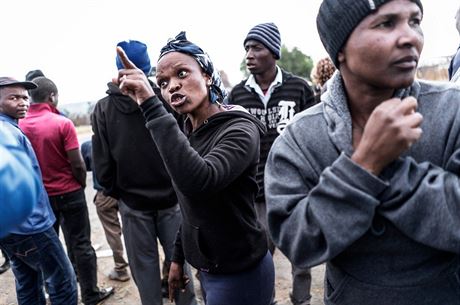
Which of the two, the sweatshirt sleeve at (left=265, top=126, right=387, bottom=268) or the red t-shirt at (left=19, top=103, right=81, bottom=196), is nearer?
the sweatshirt sleeve at (left=265, top=126, right=387, bottom=268)

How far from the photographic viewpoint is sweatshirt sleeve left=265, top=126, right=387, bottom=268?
3.50 feet

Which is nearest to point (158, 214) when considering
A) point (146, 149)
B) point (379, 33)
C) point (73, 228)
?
point (146, 149)

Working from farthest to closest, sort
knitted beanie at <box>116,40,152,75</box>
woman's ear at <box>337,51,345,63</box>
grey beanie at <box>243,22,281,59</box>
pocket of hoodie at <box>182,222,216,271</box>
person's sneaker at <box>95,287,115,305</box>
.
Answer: person's sneaker at <box>95,287,115,305</box> → grey beanie at <box>243,22,281,59</box> → knitted beanie at <box>116,40,152,75</box> → pocket of hoodie at <box>182,222,216,271</box> → woman's ear at <box>337,51,345,63</box>

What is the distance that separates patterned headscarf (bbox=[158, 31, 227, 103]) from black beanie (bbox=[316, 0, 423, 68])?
893mm

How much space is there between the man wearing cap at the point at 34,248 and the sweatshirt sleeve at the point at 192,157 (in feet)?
5.72

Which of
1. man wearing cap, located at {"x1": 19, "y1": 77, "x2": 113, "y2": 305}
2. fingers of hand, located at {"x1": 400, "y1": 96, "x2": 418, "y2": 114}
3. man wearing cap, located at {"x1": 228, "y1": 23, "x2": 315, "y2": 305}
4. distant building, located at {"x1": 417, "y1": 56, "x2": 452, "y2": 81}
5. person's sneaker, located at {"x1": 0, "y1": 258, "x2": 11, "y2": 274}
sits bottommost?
person's sneaker, located at {"x1": 0, "y1": 258, "x2": 11, "y2": 274}

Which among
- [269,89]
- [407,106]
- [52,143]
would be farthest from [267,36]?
[407,106]

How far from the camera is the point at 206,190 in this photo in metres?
1.71

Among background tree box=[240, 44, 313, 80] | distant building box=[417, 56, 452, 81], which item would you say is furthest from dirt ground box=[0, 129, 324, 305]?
background tree box=[240, 44, 313, 80]

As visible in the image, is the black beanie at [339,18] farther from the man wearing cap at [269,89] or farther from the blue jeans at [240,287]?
the man wearing cap at [269,89]

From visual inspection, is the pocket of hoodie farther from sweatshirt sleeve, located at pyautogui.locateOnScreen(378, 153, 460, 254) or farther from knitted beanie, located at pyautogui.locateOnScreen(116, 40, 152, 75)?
knitted beanie, located at pyautogui.locateOnScreen(116, 40, 152, 75)

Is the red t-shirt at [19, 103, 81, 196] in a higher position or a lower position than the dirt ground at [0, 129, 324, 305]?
higher

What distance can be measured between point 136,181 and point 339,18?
7.63 feet

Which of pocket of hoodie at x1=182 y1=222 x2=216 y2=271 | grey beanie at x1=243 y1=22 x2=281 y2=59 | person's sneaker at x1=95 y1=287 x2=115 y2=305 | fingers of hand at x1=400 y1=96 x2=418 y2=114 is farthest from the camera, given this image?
person's sneaker at x1=95 y1=287 x2=115 y2=305
